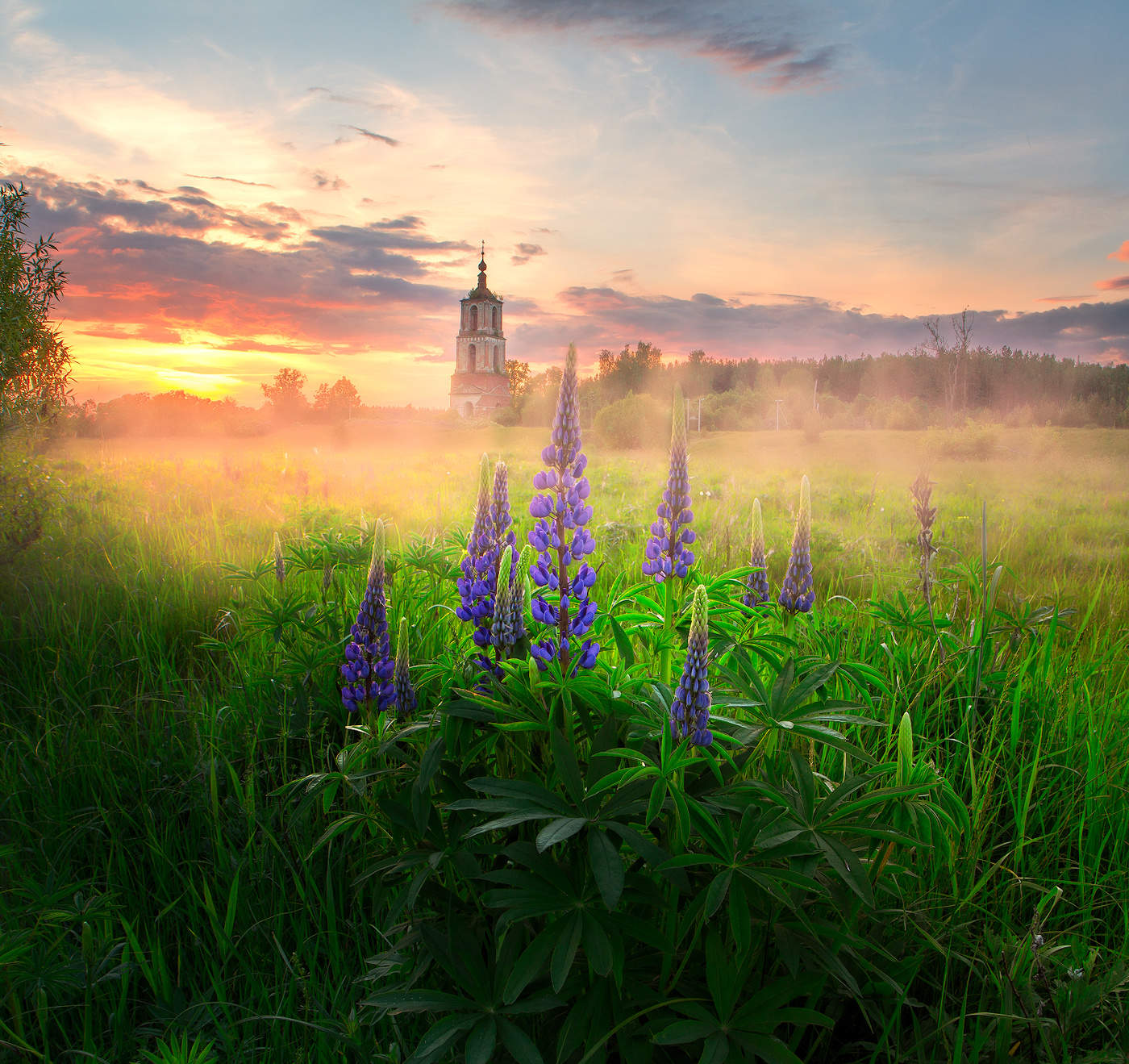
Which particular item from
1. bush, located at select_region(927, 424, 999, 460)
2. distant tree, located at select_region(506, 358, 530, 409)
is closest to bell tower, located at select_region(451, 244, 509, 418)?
distant tree, located at select_region(506, 358, 530, 409)

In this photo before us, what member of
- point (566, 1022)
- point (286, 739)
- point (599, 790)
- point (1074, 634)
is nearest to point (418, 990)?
point (566, 1022)

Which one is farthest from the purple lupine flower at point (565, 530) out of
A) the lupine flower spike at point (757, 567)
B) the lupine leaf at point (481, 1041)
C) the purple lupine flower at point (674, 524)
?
the lupine flower spike at point (757, 567)

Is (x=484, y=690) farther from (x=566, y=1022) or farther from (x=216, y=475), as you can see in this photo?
(x=216, y=475)

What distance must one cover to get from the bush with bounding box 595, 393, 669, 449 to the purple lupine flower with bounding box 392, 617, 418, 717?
56.9 feet

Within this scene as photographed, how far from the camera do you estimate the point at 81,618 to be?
14.7ft

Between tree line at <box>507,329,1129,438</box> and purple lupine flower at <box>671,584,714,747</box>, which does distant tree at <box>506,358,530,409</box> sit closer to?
tree line at <box>507,329,1129,438</box>

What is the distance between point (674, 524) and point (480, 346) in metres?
93.2

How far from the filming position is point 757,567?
2771mm

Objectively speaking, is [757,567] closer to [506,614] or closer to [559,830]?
[506,614]

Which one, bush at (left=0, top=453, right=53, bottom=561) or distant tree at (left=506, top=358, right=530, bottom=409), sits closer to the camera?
bush at (left=0, top=453, right=53, bottom=561)

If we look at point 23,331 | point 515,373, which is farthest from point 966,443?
point 515,373

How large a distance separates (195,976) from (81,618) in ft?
10.1

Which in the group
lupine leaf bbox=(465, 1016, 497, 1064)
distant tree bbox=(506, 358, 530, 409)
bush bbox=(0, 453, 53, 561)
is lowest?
lupine leaf bbox=(465, 1016, 497, 1064)

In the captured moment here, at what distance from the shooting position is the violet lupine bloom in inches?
83.8
